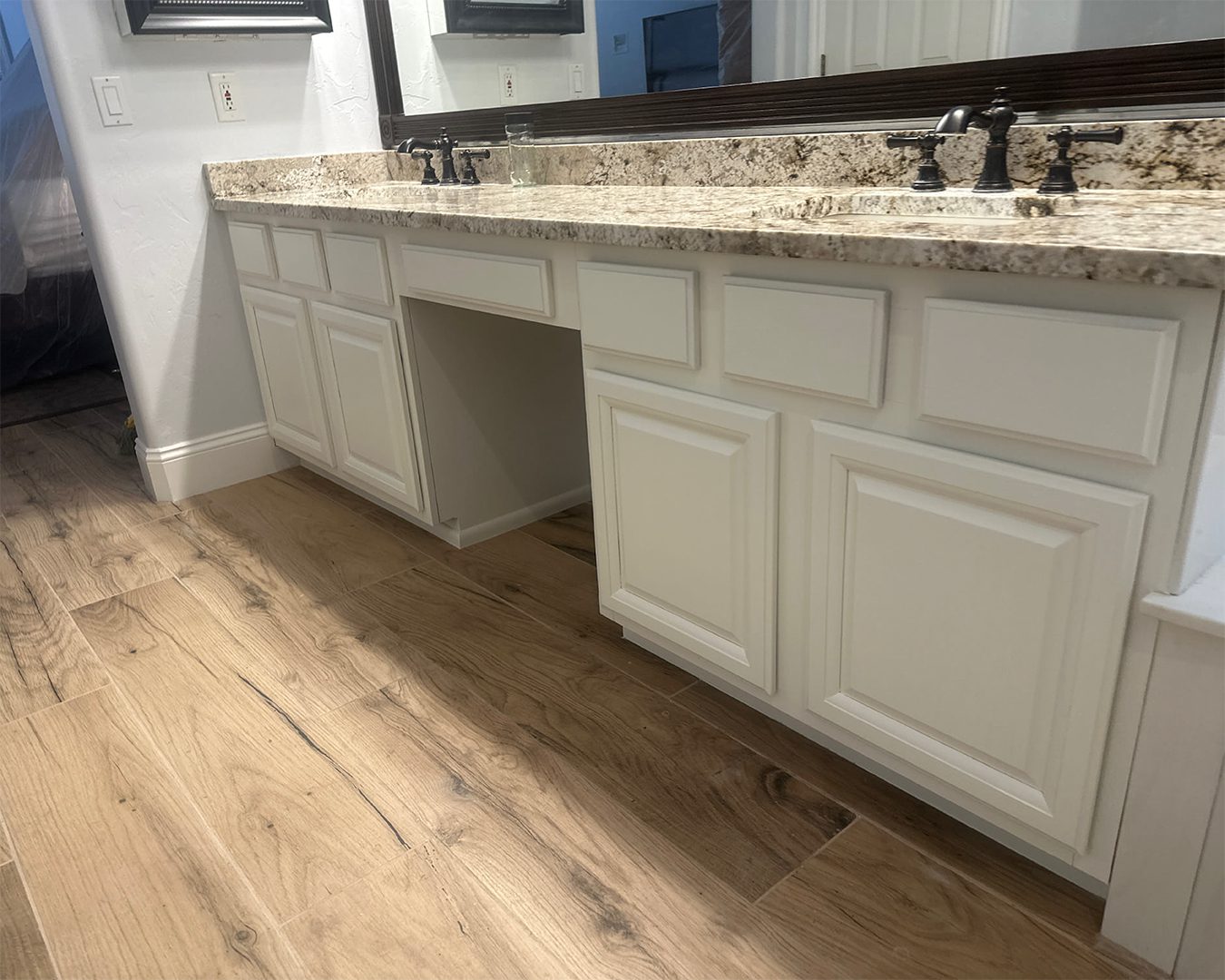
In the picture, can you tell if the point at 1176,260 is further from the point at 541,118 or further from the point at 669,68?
the point at 541,118

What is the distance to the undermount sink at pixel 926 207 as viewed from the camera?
1307 millimetres

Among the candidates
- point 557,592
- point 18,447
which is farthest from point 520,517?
point 18,447

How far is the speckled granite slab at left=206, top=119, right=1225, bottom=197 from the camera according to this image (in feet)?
4.19

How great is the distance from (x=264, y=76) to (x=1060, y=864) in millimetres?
2596

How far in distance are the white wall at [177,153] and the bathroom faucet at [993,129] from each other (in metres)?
1.93

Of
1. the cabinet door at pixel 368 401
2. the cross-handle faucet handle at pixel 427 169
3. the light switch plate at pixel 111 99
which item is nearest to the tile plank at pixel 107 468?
the cabinet door at pixel 368 401

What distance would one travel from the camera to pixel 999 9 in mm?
1412

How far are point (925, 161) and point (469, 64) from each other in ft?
5.11

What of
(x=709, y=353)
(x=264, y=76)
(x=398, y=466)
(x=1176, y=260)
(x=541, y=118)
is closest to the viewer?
(x=1176, y=260)

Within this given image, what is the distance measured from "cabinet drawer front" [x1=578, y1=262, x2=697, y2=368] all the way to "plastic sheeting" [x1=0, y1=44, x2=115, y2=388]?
317 centimetres

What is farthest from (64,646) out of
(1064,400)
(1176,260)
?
(1176,260)

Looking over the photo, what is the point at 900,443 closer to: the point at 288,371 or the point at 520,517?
the point at 520,517

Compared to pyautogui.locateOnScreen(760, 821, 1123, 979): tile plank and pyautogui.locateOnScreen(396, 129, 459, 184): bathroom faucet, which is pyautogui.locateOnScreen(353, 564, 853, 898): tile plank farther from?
pyautogui.locateOnScreen(396, 129, 459, 184): bathroom faucet

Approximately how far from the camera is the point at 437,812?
1.37 meters
